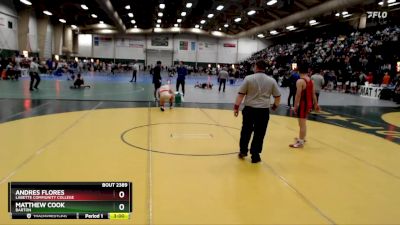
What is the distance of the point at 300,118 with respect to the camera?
23.1 feet

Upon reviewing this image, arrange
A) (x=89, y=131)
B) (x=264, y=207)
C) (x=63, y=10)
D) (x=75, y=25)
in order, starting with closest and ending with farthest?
(x=264, y=207) < (x=89, y=131) < (x=63, y=10) < (x=75, y=25)

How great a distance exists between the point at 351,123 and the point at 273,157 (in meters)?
5.47

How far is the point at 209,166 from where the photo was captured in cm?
545

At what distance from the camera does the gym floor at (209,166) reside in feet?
12.6

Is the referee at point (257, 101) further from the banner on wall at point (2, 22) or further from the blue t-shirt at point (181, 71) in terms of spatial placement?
the banner on wall at point (2, 22)

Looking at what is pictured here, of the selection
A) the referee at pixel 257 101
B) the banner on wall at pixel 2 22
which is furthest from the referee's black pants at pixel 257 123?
the banner on wall at pixel 2 22

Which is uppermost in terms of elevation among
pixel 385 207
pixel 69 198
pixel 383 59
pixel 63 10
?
pixel 63 10

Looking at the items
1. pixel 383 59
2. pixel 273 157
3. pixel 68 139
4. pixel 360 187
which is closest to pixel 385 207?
pixel 360 187

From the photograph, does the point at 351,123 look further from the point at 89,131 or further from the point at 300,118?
the point at 89,131
